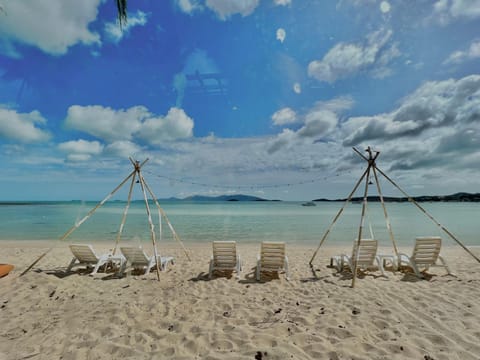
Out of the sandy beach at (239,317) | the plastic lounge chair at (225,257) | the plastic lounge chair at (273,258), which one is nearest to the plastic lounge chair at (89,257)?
the sandy beach at (239,317)

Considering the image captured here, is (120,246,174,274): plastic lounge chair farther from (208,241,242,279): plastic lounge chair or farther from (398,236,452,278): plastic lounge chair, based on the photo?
(398,236,452,278): plastic lounge chair

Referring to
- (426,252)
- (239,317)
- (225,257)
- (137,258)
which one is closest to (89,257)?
(137,258)

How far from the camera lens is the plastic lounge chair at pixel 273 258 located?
6938 mm

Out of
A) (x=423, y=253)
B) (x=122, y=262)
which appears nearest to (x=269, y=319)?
(x=122, y=262)

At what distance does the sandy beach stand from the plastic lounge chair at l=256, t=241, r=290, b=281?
38cm

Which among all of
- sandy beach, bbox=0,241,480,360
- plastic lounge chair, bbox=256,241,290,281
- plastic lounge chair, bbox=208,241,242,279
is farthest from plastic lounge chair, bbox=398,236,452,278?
plastic lounge chair, bbox=208,241,242,279

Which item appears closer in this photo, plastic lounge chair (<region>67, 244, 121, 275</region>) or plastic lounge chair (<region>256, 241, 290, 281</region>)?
plastic lounge chair (<region>256, 241, 290, 281</region>)

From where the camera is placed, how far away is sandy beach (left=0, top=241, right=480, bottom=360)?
337 cm

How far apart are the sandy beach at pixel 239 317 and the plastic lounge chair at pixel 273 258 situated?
0.38 metres

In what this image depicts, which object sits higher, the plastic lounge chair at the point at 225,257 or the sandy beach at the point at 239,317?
the plastic lounge chair at the point at 225,257

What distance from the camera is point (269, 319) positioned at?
427 cm

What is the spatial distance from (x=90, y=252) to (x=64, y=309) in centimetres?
284

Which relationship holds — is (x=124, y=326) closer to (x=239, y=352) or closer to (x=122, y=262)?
(x=239, y=352)

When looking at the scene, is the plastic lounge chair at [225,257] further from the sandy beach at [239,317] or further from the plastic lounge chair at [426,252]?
the plastic lounge chair at [426,252]
